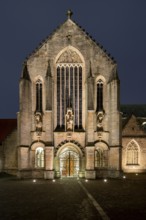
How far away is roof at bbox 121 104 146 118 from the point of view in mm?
58375

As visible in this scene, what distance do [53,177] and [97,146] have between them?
19.5ft

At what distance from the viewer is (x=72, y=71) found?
4397 centimetres

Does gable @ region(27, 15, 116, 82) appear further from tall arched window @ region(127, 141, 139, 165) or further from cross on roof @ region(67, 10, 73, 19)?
tall arched window @ region(127, 141, 139, 165)

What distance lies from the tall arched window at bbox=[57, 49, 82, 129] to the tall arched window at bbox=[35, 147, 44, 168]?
3377mm

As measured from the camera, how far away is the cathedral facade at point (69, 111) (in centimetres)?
4234

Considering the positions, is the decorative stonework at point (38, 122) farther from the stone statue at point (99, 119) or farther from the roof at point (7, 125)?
the roof at point (7, 125)

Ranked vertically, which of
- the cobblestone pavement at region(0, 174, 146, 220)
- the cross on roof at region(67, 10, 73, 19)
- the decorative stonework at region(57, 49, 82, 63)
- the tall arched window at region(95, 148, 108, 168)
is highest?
the cross on roof at region(67, 10, 73, 19)

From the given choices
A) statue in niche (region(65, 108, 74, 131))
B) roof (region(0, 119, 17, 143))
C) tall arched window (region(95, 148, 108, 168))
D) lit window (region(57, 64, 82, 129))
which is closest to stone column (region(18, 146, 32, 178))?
lit window (region(57, 64, 82, 129))

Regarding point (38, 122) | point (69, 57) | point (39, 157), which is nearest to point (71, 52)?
point (69, 57)

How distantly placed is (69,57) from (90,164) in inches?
480

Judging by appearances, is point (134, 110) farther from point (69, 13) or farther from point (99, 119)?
point (69, 13)

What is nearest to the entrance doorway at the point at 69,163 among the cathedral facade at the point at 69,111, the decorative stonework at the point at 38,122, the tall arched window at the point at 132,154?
the cathedral facade at the point at 69,111

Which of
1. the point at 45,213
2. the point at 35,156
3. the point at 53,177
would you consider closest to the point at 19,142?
the point at 35,156

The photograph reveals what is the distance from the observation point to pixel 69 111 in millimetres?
43031
